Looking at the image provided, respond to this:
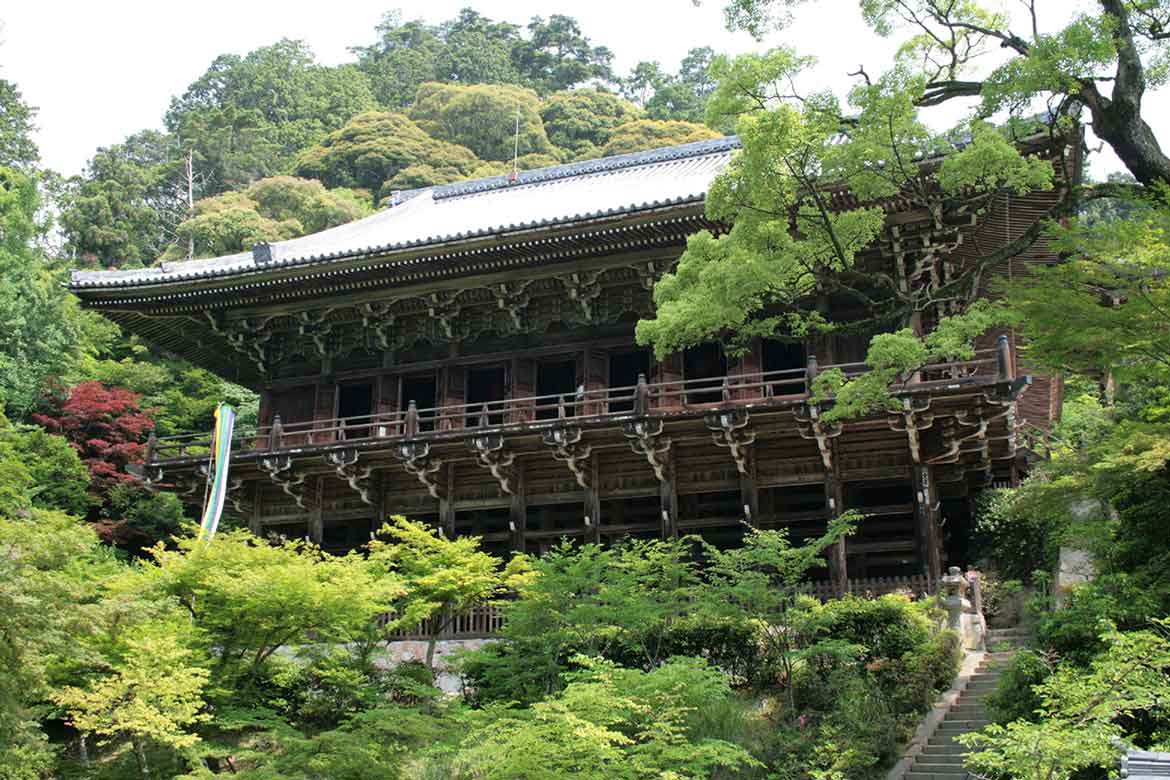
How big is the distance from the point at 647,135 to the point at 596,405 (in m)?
43.7

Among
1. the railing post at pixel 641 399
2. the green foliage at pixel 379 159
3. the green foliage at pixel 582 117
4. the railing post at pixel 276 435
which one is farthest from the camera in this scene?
the green foliage at pixel 582 117

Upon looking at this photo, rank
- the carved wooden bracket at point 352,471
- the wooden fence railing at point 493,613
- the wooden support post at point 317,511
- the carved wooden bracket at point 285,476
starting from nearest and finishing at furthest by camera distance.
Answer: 1. the wooden fence railing at point 493,613
2. the carved wooden bracket at point 352,471
3. the carved wooden bracket at point 285,476
4. the wooden support post at point 317,511

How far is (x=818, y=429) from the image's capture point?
18938mm

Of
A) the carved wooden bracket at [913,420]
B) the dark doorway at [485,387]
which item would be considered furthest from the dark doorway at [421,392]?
the carved wooden bracket at [913,420]

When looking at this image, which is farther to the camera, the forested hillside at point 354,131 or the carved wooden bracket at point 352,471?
the forested hillside at point 354,131

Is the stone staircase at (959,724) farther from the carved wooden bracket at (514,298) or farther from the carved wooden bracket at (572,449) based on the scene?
the carved wooden bracket at (514,298)

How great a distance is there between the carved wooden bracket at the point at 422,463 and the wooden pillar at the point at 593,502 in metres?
2.86

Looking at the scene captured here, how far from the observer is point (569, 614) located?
15.3m

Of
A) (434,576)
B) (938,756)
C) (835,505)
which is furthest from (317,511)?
(938,756)

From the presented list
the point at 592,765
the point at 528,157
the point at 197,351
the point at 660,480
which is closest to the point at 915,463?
the point at 660,480

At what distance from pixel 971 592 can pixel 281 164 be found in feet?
185

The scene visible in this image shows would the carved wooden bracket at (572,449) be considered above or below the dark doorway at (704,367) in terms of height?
below

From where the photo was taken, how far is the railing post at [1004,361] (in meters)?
17.9

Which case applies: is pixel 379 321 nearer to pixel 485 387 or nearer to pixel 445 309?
pixel 445 309
